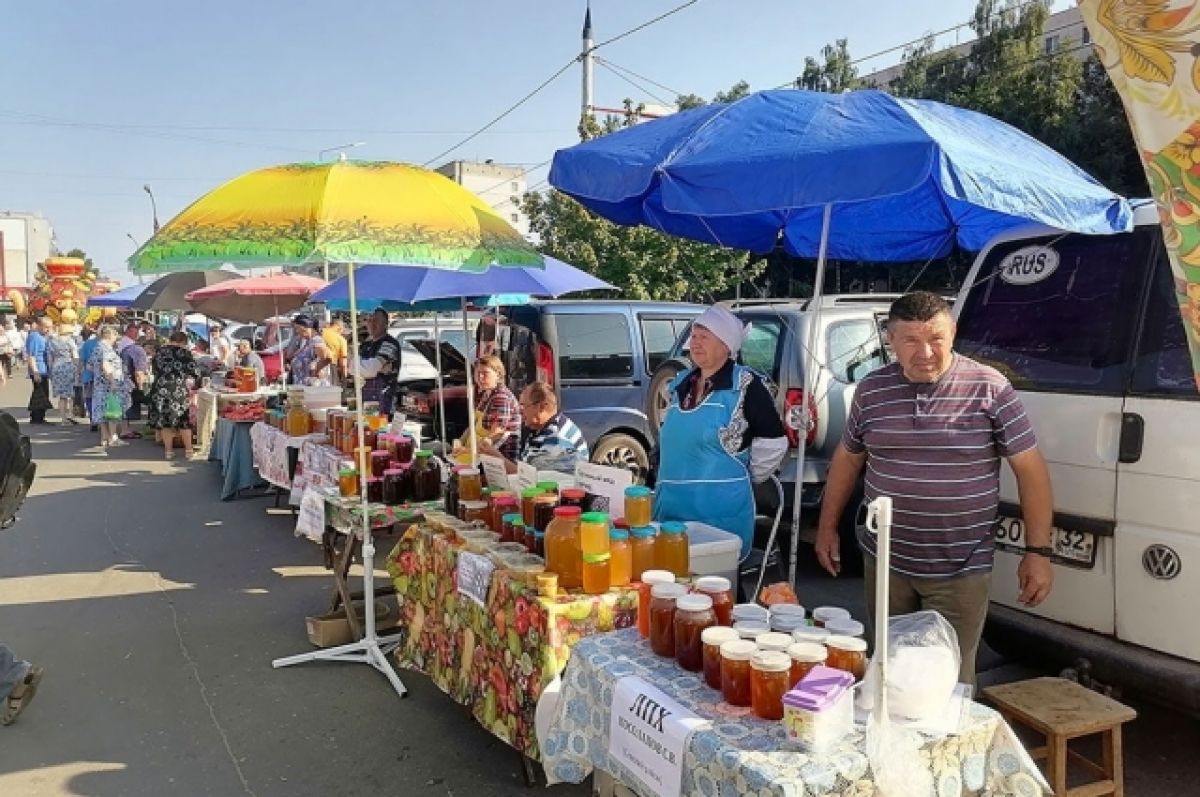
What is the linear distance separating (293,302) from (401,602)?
9.31 m

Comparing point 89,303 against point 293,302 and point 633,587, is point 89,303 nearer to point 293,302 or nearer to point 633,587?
A: point 293,302

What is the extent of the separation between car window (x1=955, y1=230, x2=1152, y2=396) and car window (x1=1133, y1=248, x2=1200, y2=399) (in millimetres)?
52

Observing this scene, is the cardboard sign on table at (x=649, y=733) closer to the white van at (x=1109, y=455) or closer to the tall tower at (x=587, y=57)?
the white van at (x=1109, y=455)

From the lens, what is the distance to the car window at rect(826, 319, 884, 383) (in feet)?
19.2

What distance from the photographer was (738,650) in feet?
7.20

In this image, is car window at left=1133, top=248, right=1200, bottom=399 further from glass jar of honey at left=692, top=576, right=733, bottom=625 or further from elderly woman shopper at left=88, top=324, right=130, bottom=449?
elderly woman shopper at left=88, top=324, right=130, bottom=449

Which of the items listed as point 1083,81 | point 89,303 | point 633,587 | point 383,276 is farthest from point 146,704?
point 1083,81

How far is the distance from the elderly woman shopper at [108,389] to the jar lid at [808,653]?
1304 centimetres

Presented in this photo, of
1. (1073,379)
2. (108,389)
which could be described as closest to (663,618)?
(1073,379)

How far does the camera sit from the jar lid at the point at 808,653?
2113 mm

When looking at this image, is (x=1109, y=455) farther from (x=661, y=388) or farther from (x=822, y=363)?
(x=661, y=388)

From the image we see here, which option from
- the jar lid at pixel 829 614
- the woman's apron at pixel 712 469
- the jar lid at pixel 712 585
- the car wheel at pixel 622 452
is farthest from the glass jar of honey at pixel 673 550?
the car wheel at pixel 622 452

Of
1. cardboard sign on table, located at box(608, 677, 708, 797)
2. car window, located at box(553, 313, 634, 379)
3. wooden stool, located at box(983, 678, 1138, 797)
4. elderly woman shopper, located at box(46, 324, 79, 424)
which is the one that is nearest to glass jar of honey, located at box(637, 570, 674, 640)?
cardboard sign on table, located at box(608, 677, 708, 797)

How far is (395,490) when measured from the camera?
4.75 m
